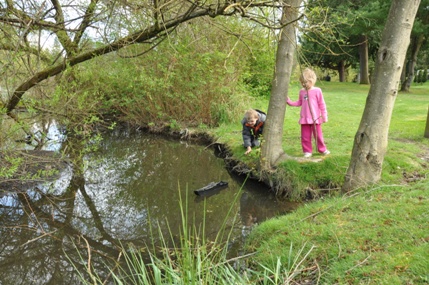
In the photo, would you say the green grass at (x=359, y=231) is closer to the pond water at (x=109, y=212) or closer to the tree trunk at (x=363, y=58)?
the pond water at (x=109, y=212)

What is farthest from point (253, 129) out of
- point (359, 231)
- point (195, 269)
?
point (195, 269)

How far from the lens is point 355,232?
3387 millimetres

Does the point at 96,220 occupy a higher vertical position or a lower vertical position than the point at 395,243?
lower

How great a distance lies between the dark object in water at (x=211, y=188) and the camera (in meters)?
6.19

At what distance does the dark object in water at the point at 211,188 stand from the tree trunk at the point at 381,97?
8.22 ft

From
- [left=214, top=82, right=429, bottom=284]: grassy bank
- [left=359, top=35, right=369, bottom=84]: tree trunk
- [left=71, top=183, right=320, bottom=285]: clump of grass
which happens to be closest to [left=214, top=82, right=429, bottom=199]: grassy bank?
[left=214, top=82, right=429, bottom=284]: grassy bank

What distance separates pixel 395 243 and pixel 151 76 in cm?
950

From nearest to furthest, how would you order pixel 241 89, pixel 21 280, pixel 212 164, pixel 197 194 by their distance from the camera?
pixel 21 280 → pixel 197 194 → pixel 212 164 → pixel 241 89

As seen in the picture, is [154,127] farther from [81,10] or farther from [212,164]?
[81,10]

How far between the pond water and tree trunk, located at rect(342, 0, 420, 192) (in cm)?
134

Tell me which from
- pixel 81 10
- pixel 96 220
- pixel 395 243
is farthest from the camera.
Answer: pixel 96 220

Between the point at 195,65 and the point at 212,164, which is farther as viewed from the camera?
the point at 195,65

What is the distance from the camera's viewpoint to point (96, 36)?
4.50 meters

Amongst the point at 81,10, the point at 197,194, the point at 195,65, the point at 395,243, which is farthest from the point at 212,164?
the point at 395,243
